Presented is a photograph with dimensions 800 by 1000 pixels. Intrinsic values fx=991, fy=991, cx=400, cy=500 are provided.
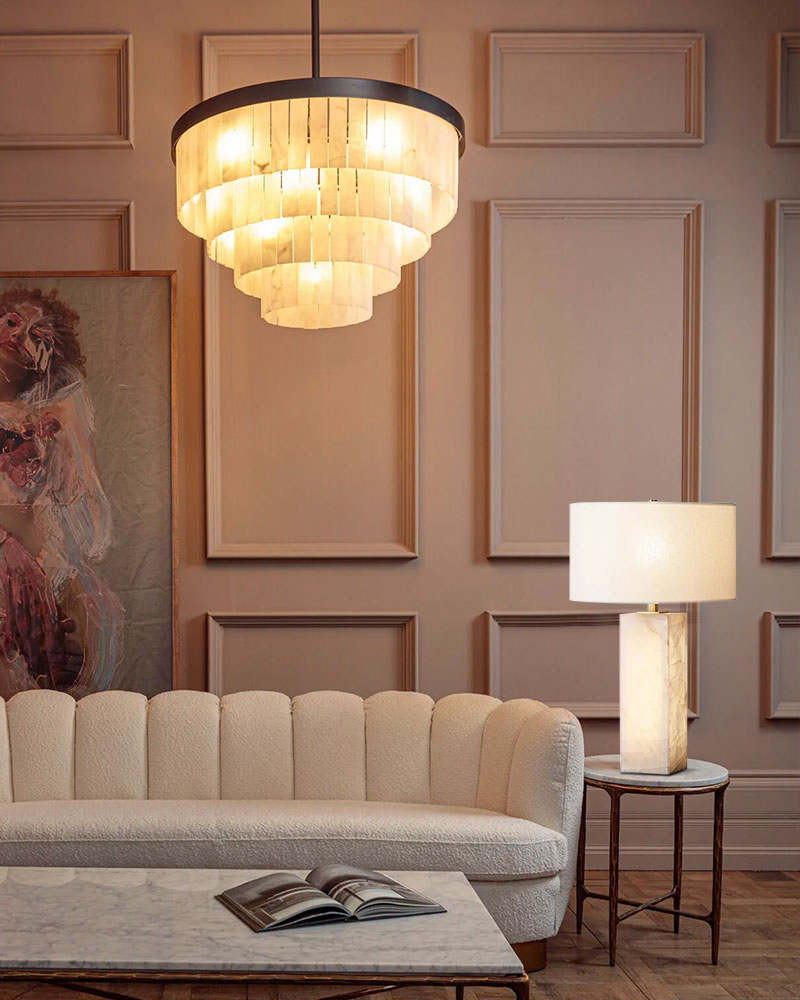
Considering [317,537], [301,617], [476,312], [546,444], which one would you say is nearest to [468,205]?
[476,312]

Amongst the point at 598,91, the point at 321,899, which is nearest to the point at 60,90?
the point at 598,91

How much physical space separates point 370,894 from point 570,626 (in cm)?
182

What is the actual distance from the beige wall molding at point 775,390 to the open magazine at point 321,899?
2.12 metres

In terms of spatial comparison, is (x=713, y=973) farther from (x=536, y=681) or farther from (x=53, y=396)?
(x=53, y=396)

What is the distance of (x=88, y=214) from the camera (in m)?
3.49

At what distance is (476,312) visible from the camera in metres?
3.51

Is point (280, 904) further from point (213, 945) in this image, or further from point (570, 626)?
point (570, 626)

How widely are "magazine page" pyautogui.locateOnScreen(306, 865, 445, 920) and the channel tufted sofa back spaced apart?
85cm

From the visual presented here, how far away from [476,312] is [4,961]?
8.38ft

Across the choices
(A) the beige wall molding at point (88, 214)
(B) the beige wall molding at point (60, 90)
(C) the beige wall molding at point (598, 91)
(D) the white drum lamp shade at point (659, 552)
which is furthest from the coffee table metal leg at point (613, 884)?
(B) the beige wall molding at point (60, 90)

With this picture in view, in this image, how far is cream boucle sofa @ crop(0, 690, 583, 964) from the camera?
8.07 ft

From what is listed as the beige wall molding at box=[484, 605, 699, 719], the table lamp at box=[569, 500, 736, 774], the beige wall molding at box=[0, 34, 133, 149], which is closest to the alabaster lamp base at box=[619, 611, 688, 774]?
the table lamp at box=[569, 500, 736, 774]

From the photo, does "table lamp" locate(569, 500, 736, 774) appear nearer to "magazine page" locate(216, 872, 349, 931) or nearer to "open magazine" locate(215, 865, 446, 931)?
"open magazine" locate(215, 865, 446, 931)

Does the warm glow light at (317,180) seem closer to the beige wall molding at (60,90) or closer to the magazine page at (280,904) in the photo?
the magazine page at (280,904)
